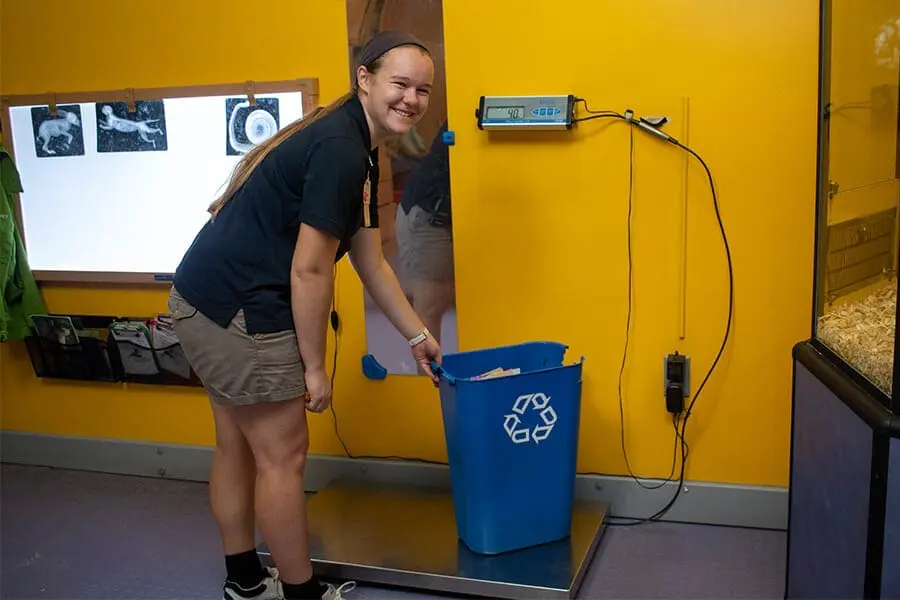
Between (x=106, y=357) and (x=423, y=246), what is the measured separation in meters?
1.33

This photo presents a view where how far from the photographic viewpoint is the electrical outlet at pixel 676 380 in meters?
2.47

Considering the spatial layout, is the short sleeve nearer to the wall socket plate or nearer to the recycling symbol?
the recycling symbol

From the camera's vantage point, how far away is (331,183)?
71.0 inches

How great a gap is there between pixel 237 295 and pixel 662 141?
127 centimetres

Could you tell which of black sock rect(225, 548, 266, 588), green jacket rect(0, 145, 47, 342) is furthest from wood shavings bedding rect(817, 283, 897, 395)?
green jacket rect(0, 145, 47, 342)

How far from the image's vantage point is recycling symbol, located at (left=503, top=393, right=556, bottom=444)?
7.16ft

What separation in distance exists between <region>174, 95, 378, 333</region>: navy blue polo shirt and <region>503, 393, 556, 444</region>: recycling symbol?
2.08 ft

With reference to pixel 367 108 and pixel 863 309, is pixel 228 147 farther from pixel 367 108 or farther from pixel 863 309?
pixel 863 309

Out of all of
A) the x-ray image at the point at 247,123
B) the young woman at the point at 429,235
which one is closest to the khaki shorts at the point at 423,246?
the young woman at the point at 429,235

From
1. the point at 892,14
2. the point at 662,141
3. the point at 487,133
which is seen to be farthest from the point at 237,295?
the point at 892,14

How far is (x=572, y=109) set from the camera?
2420 millimetres

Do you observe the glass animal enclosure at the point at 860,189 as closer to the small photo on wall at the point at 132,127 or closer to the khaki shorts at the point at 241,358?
the khaki shorts at the point at 241,358

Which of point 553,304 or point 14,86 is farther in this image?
point 14,86

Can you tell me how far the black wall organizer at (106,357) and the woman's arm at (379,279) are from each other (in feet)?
3.57
